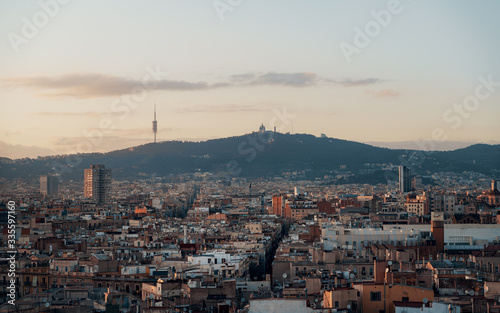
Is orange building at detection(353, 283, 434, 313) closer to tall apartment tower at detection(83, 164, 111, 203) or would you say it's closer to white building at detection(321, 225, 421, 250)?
white building at detection(321, 225, 421, 250)

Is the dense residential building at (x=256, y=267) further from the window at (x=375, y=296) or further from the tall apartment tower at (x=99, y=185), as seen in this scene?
the tall apartment tower at (x=99, y=185)

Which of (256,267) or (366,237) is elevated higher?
(366,237)

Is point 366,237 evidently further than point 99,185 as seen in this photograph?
No

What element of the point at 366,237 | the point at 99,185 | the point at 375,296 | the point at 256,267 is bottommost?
the point at 256,267

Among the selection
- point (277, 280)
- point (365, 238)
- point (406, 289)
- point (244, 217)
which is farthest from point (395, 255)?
point (244, 217)

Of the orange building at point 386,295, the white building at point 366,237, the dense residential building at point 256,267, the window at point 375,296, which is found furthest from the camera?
the white building at point 366,237

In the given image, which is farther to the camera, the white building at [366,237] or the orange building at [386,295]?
the white building at [366,237]

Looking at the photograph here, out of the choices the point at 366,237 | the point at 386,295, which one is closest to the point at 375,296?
the point at 386,295

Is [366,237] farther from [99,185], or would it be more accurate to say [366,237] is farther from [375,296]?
[99,185]

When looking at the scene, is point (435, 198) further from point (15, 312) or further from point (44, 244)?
point (15, 312)

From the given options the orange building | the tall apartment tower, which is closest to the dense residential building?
the orange building

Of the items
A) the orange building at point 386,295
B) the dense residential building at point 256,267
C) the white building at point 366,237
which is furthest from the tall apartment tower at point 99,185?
the orange building at point 386,295
